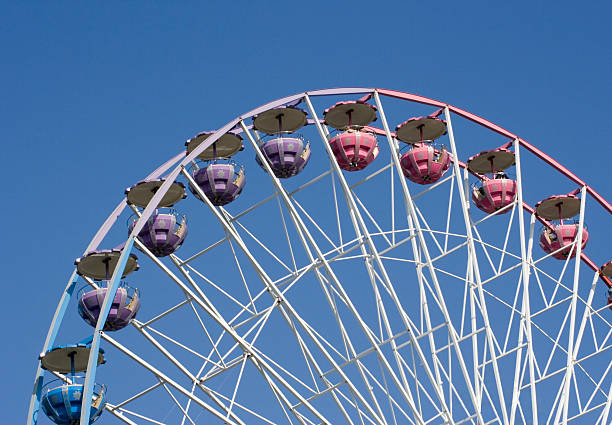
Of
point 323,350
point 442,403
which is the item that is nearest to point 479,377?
point 442,403

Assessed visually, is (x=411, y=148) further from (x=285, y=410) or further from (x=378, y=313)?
(x=285, y=410)

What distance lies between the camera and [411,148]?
102ft

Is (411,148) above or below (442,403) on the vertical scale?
above

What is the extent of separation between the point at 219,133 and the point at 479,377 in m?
7.05

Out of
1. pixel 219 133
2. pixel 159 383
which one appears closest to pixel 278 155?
pixel 219 133

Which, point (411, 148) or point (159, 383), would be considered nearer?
point (159, 383)

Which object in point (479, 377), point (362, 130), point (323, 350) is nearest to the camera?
point (323, 350)

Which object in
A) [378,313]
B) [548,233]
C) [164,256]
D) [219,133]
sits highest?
[219,133]

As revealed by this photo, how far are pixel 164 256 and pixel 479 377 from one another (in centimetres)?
680

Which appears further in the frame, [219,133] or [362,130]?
[362,130]

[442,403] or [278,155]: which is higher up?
[278,155]

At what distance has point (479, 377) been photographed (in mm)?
28078

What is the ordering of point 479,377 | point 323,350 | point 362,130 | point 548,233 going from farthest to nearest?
point 548,233 → point 362,130 → point 479,377 → point 323,350

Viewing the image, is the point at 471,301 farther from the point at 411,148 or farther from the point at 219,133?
the point at 219,133
